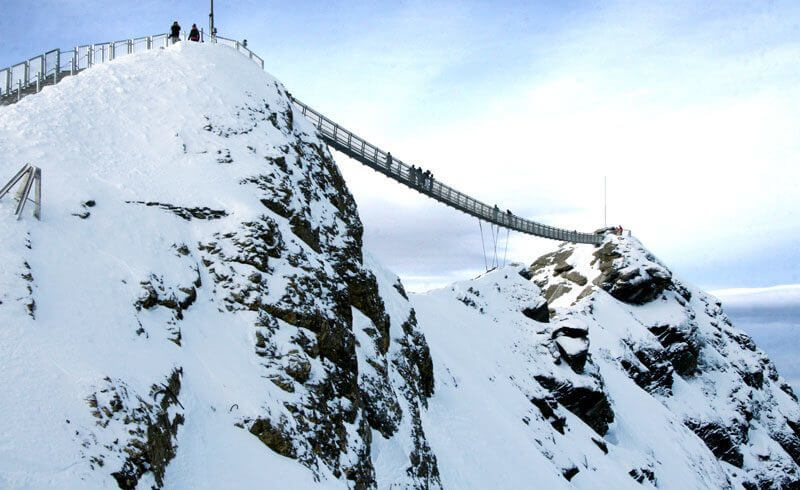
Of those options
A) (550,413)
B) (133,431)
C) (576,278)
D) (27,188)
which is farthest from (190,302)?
(576,278)

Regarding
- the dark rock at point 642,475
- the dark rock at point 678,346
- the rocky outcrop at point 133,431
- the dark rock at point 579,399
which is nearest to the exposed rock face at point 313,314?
the rocky outcrop at point 133,431

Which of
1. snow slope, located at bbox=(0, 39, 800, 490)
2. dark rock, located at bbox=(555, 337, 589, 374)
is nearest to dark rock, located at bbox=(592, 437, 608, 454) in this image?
snow slope, located at bbox=(0, 39, 800, 490)

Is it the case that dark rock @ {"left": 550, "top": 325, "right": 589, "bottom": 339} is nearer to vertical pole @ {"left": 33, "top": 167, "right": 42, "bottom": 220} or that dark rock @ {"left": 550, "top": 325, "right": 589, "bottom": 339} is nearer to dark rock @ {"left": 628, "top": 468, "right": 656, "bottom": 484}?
dark rock @ {"left": 628, "top": 468, "right": 656, "bottom": 484}

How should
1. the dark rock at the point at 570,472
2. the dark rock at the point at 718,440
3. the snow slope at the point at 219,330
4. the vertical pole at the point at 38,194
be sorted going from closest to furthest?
the snow slope at the point at 219,330
the vertical pole at the point at 38,194
the dark rock at the point at 570,472
the dark rock at the point at 718,440

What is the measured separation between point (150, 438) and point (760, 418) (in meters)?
63.8

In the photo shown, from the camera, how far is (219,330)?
16.0m

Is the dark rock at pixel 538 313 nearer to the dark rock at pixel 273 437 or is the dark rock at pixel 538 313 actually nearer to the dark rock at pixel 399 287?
the dark rock at pixel 399 287

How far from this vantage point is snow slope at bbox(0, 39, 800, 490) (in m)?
11.8

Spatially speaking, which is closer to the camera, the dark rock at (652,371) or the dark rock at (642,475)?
the dark rock at (642,475)

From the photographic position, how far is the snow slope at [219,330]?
38.6 ft

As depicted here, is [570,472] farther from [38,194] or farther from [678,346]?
[678,346]

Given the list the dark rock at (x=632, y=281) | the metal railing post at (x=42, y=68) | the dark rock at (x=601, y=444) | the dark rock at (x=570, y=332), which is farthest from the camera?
the dark rock at (x=632, y=281)

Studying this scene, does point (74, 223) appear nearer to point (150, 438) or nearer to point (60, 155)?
point (60, 155)

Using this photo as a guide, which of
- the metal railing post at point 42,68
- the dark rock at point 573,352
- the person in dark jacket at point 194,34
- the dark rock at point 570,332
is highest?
the person in dark jacket at point 194,34
